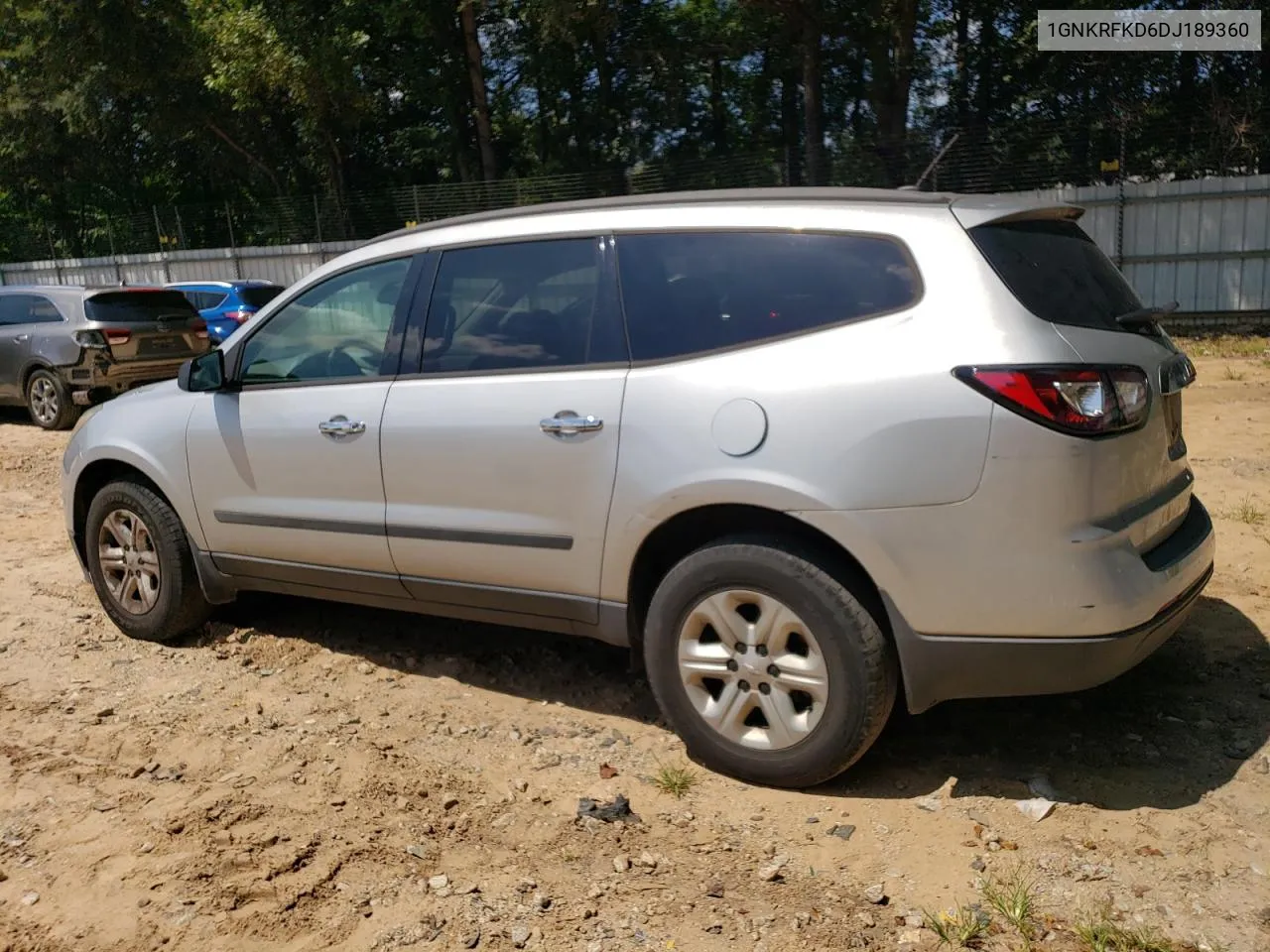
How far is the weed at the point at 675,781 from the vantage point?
11.0 ft

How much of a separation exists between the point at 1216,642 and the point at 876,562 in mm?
2060

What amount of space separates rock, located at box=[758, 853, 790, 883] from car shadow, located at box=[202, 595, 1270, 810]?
386mm

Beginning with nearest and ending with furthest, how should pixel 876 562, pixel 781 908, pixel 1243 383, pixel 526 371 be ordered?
pixel 781 908 → pixel 876 562 → pixel 526 371 → pixel 1243 383

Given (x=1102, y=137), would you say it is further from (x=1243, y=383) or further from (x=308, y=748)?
(x=308, y=748)

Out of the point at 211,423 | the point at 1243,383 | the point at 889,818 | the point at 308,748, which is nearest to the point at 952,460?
the point at 889,818

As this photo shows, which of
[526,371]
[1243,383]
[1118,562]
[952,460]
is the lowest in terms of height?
[1243,383]

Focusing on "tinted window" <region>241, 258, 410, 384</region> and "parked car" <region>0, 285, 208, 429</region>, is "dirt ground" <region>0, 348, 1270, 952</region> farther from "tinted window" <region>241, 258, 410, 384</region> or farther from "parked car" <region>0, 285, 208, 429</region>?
"parked car" <region>0, 285, 208, 429</region>

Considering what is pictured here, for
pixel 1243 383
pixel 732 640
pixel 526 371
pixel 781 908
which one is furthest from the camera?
pixel 1243 383

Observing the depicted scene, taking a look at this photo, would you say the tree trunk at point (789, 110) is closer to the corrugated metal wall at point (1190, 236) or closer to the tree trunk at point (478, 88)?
the tree trunk at point (478, 88)

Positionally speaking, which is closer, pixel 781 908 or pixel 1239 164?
pixel 781 908

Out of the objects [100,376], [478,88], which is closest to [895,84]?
[478,88]

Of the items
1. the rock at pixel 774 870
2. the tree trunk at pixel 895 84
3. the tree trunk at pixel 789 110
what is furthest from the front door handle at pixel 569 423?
the tree trunk at pixel 789 110

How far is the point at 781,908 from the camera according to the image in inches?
108

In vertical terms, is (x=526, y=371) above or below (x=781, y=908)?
above
